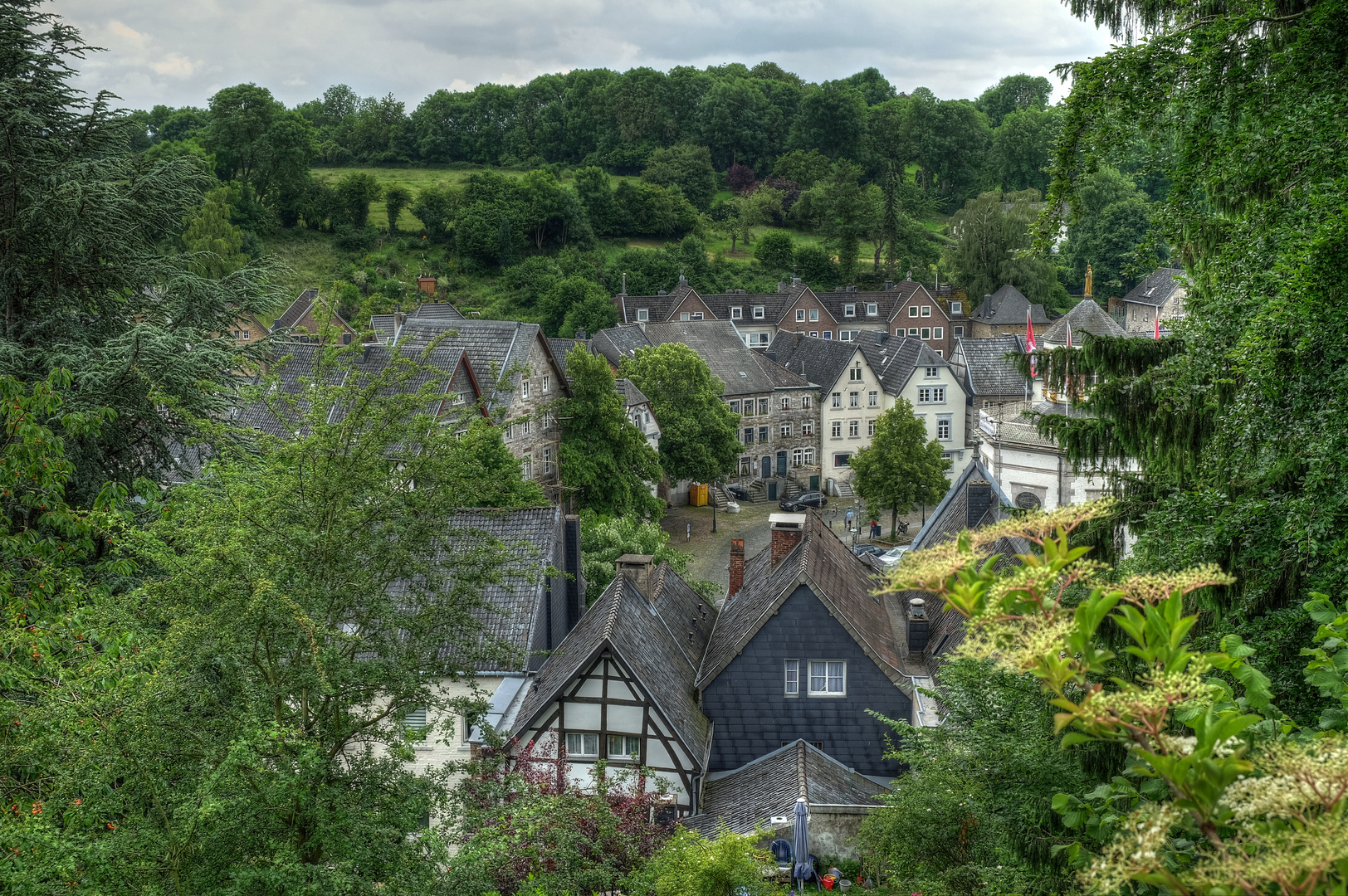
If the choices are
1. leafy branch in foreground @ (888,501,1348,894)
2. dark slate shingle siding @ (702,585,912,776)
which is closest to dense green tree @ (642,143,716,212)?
dark slate shingle siding @ (702,585,912,776)

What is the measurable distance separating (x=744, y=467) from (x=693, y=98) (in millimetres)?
97487

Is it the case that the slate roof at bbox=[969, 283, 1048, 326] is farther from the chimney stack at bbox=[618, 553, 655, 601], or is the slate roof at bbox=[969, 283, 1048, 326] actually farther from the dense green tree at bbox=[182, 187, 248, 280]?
the chimney stack at bbox=[618, 553, 655, 601]

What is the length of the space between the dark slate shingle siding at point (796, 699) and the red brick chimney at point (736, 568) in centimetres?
618

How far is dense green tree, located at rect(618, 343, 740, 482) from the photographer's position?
167 ft

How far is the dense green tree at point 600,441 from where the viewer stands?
127 ft

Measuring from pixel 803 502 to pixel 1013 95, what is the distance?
125384mm

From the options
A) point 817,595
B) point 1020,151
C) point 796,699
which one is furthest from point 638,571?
point 1020,151

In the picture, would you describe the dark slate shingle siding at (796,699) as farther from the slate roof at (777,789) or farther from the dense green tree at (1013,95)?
the dense green tree at (1013,95)

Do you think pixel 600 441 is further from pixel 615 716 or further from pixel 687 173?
pixel 687 173

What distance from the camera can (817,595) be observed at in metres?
20.3

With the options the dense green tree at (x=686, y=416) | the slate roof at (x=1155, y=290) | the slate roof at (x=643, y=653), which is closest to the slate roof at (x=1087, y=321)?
the dense green tree at (x=686, y=416)

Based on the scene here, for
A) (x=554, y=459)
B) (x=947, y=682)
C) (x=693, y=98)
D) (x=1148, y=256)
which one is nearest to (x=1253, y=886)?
(x=1148, y=256)

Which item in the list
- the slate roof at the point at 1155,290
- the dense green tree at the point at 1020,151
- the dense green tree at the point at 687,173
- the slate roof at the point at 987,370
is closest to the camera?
the slate roof at the point at 987,370

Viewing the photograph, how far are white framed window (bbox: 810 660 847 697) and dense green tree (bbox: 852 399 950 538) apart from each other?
25.3 m
